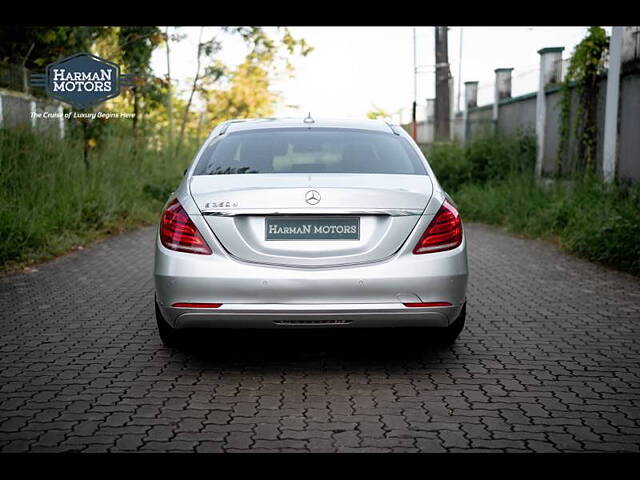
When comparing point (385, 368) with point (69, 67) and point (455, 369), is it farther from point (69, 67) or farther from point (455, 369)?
point (69, 67)

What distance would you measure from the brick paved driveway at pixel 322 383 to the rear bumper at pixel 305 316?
266mm

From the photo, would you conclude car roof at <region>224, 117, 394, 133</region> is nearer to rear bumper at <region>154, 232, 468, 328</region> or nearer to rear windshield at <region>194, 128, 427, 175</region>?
rear windshield at <region>194, 128, 427, 175</region>

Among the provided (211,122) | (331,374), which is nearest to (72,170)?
(331,374)

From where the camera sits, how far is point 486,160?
767 inches

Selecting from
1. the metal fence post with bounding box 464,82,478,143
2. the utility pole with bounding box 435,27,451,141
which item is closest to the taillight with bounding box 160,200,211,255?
the metal fence post with bounding box 464,82,478,143

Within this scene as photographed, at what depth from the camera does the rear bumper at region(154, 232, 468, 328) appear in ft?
15.7

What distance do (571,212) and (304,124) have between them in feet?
25.2

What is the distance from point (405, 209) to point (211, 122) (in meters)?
30.9

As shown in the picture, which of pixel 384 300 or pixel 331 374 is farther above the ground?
pixel 384 300

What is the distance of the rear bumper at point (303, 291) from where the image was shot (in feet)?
15.7

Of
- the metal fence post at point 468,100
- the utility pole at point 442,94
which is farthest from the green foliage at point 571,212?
the utility pole at point 442,94

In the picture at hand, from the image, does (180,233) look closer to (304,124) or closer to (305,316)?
(305,316)

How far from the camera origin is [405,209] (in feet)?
16.2

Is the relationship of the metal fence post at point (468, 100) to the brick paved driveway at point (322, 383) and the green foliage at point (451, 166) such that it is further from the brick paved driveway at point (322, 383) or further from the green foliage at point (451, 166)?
the brick paved driveway at point (322, 383)
